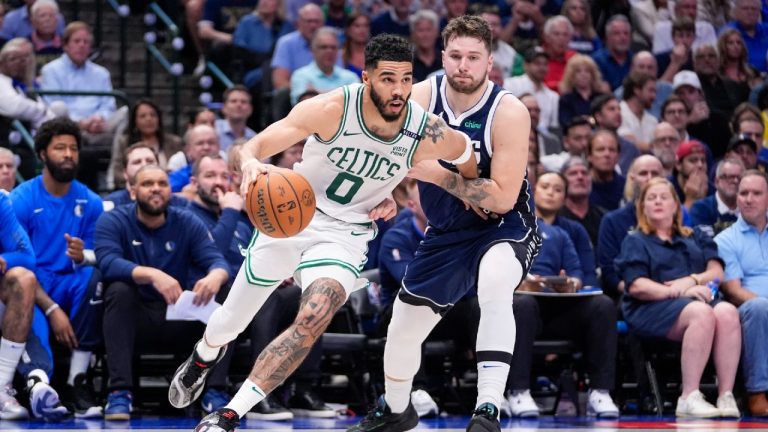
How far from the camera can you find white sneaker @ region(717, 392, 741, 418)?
8.04 meters

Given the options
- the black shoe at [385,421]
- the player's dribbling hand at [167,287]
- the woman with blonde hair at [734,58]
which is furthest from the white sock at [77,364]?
the woman with blonde hair at [734,58]

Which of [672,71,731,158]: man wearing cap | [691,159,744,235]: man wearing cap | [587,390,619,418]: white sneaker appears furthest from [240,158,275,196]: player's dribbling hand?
[672,71,731,158]: man wearing cap

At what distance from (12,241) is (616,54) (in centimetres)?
719

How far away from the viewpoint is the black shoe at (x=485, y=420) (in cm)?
552

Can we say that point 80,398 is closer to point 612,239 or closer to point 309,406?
point 309,406

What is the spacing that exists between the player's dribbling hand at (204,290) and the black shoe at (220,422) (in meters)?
2.49

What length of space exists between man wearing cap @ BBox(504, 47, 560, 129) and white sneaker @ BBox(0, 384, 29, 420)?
5.67 m

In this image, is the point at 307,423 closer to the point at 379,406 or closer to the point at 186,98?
the point at 379,406

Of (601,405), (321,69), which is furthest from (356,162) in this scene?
(321,69)

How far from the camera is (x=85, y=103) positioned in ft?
34.4

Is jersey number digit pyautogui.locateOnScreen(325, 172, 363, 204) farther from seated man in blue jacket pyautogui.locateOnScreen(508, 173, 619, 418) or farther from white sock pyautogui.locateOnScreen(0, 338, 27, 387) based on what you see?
white sock pyautogui.locateOnScreen(0, 338, 27, 387)

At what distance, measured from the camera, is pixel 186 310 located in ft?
25.2

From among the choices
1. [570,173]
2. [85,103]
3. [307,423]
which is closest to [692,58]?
[570,173]

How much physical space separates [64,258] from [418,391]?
246 centimetres
